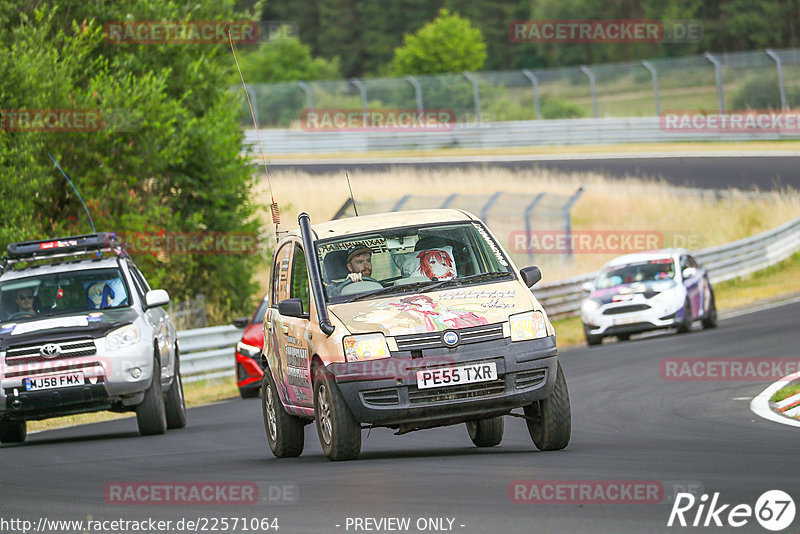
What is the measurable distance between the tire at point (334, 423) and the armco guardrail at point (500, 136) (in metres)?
39.0

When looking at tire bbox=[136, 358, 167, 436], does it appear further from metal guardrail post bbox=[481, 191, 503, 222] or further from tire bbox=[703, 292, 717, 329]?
metal guardrail post bbox=[481, 191, 503, 222]

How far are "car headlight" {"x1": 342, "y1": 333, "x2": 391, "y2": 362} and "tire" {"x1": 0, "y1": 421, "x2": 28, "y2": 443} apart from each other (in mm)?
6728

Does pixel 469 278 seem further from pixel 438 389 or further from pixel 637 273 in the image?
pixel 637 273

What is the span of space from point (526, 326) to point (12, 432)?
7667 millimetres

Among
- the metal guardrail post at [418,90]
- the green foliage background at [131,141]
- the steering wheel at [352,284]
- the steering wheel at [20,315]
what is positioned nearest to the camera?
the steering wheel at [352,284]

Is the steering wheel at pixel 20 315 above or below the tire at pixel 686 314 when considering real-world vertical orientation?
above

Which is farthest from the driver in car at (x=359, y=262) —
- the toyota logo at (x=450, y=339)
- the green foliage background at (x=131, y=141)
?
the green foliage background at (x=131, y=141)

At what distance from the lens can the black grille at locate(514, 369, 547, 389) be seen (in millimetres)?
9594

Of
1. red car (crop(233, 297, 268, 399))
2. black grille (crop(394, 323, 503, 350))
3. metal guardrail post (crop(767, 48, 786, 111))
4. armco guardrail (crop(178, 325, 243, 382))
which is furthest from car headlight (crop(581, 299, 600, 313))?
metal guardrail post (crop(767, 48, 786, 111))

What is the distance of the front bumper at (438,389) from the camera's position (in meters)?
9.49

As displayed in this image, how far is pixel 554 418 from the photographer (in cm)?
972

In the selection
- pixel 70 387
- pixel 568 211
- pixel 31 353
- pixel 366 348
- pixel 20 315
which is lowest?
pixel 568 211

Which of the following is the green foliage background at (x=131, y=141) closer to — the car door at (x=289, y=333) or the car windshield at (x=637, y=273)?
the car windshield at (x=637, y=273)

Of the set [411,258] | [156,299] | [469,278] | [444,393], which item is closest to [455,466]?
[444,393]
